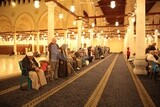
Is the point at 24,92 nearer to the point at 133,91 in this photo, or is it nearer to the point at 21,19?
the point at 133,91

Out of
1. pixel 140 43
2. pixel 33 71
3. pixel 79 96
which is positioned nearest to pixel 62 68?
pixel 33 71

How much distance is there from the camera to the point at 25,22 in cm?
2930

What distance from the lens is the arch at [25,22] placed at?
1116 inches

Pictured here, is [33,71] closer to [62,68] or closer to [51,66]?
[51,66]

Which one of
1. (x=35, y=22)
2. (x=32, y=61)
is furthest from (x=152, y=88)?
(x=35, y=22)

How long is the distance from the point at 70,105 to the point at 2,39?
3477cm

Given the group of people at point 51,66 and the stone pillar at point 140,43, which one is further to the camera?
the stone pillar at point 140,43

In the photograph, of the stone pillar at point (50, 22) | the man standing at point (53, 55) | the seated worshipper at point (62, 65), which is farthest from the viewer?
the stone pillar at point (50, 22)

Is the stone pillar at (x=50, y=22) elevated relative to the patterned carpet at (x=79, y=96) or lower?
elevated

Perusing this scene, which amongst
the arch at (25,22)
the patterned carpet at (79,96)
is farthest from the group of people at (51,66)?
the arch at (25,22)

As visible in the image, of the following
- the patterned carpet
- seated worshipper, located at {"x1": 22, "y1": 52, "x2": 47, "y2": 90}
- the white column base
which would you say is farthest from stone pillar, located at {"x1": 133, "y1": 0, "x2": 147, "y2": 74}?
seated worshipper, located at {"x1": 22, "y1": 52, "x2": 47, "y2": 90}

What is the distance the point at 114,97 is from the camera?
A: 17.1ft

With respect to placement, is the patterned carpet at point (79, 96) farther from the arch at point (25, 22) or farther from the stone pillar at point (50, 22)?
the arch at point (25, 22)

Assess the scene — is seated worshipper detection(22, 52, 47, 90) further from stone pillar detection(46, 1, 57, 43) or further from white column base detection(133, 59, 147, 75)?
stone pillar detection(46, 1, 57, 43)
